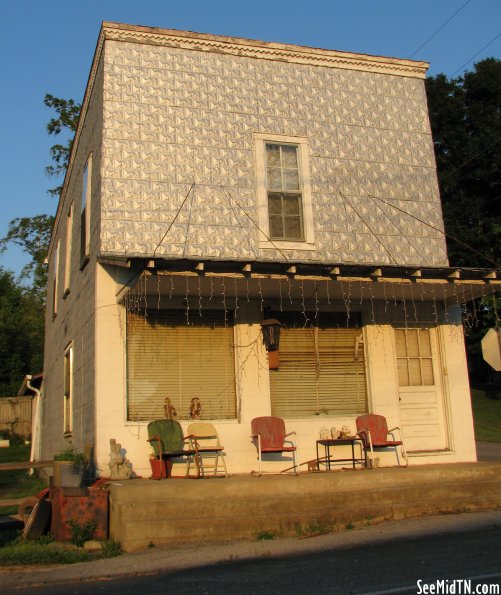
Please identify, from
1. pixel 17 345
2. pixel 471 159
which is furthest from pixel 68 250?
pixel 17 345

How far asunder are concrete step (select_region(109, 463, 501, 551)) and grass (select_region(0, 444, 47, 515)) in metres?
4.24

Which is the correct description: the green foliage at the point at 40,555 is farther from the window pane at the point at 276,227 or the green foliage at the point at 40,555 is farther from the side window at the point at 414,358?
the side window at the point at 414,358

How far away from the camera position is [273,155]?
11.8m

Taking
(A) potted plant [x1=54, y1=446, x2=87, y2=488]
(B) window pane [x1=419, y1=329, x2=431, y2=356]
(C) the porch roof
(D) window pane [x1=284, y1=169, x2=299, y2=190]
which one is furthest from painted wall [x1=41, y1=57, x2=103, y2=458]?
(B) window pane [x1=419, y1=329, x2=431, y2=356]

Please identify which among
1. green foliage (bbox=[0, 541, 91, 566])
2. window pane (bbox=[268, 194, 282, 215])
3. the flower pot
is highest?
window pane (bbox=[268, 194, 282, 215])

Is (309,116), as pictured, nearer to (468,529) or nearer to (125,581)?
(468,529)

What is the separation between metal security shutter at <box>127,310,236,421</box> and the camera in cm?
1039

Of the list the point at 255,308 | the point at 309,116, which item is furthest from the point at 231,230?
the point at 309,116

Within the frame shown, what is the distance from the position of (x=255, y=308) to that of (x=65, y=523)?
172 inches

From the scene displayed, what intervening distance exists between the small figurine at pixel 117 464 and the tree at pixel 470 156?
20.6 metres

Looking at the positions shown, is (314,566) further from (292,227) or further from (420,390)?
(292,227)

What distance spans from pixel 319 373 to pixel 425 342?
2.08 metres

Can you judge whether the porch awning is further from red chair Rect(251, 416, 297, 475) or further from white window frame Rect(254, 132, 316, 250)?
red chair Rect(251, 416, 297, 475)

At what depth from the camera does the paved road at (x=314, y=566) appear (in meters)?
6.09
